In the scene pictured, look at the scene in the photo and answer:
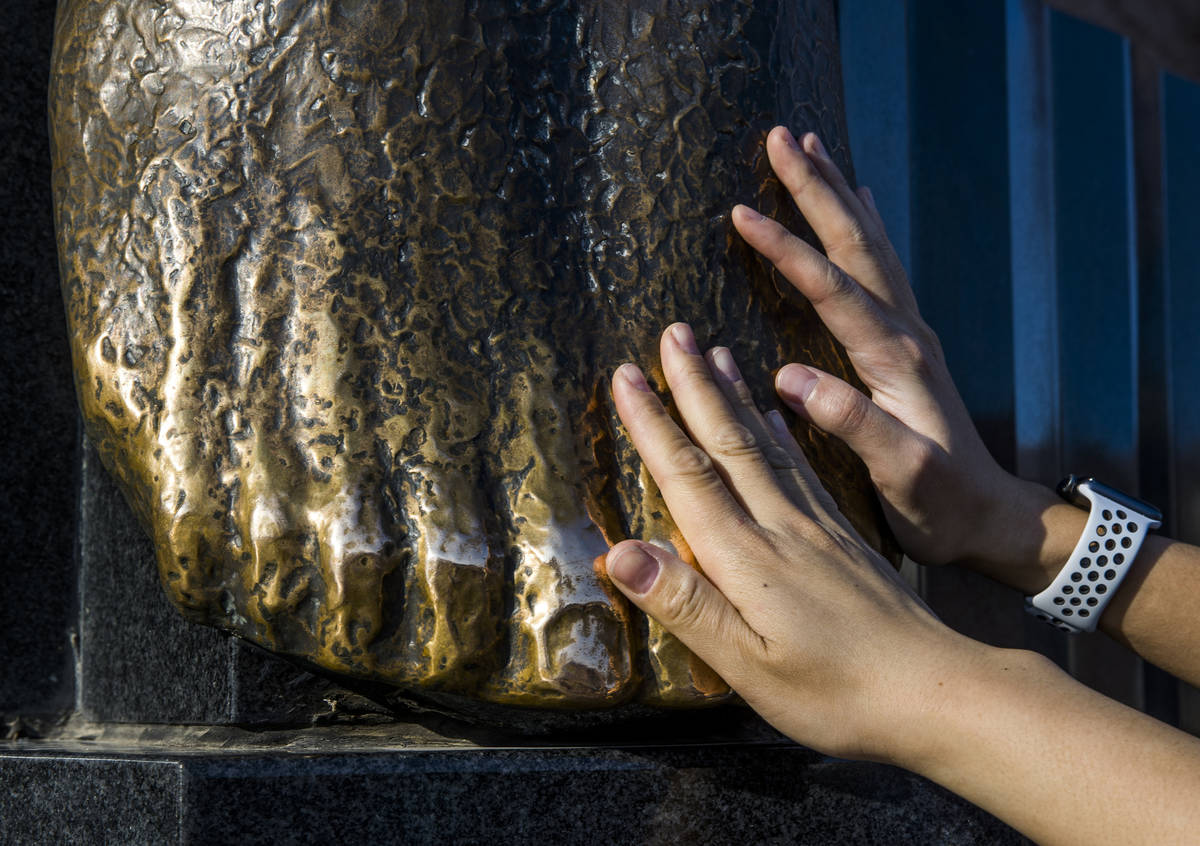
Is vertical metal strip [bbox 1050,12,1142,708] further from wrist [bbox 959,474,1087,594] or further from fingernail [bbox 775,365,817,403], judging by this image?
fingernail [bbox 775,365,817,403]

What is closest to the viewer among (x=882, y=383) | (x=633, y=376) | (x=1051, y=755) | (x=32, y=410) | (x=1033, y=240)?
(x=1051, y=755)

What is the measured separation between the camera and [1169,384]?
2006 mm

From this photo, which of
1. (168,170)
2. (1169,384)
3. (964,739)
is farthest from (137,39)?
(1169,384)

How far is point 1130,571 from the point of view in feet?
3.35

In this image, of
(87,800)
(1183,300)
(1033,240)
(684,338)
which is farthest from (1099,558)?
(1183,300)

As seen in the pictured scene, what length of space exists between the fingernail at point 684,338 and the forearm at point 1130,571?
37 cm

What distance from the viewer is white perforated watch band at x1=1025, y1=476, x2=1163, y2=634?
996 mm

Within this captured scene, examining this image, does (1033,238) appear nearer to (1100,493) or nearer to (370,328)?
(1100,493)

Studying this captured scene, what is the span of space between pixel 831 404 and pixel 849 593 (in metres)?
0.19

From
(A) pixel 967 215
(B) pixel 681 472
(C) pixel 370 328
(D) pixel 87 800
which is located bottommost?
(D) pixel 87 800

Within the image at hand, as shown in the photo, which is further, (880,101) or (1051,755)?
(880,101)

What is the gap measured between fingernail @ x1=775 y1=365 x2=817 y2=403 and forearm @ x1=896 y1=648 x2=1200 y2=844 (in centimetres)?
24

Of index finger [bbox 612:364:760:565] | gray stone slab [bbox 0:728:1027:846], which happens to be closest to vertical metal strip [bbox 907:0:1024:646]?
gray stone slab [bbox 0:728:1027:846]

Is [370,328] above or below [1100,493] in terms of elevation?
above
